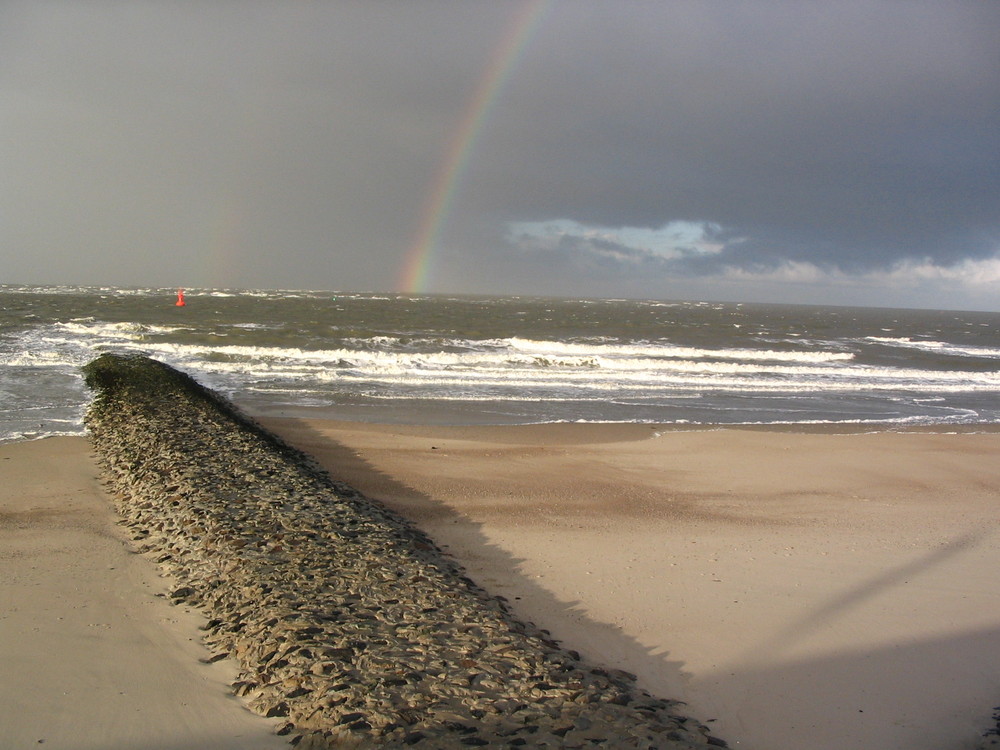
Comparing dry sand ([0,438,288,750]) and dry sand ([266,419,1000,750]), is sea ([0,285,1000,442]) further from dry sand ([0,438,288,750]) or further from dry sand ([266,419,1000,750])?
dry sand ([0,438,288,750])

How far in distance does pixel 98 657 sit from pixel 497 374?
1854 cm

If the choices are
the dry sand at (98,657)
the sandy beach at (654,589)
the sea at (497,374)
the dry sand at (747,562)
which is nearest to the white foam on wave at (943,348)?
the sea at (497,374)

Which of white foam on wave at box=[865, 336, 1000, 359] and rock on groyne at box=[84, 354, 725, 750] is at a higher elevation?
white foam on wave at box=[865, 336, 1000, 359]

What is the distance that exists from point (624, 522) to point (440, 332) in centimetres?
3260

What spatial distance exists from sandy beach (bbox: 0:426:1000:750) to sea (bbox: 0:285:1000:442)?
4.54 metres

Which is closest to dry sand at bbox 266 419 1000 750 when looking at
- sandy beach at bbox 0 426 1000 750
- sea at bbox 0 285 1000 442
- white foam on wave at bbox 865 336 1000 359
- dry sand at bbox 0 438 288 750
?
sandy beach at bbox 0 426 1000 750

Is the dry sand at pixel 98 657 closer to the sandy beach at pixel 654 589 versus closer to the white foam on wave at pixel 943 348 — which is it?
the sandy beach at pixel 654 589

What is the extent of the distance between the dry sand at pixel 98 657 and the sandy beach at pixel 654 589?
0.02 metres

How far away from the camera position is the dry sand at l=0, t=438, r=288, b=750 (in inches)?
142

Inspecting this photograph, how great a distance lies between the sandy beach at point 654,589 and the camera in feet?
13.4

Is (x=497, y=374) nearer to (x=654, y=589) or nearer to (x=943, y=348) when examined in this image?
(x=654, y=589)

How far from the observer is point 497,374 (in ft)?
74.3

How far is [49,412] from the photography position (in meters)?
13.0

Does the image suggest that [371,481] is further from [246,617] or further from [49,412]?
[49,412]
